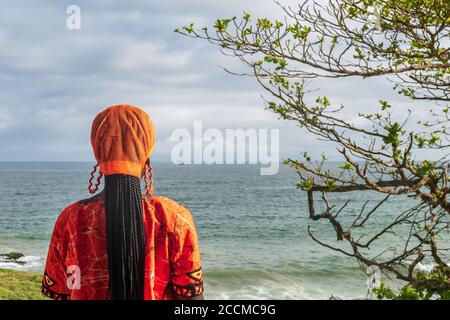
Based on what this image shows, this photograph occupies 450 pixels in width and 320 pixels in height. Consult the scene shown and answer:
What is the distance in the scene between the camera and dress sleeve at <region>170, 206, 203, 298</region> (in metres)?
2.68

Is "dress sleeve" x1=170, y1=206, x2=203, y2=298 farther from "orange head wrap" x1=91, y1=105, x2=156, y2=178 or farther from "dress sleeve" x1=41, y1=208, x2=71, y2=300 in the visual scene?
"dress sleeve" x1=41, y1=208, x2=71, y2=300

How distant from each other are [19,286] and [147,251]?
1975cm

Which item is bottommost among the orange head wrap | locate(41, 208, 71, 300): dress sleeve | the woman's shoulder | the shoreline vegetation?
the shoreline vegetation

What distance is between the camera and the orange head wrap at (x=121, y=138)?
2.56 m

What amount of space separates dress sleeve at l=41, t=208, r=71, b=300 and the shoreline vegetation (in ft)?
54.5

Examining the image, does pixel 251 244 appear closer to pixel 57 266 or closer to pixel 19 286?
pixel 19 286

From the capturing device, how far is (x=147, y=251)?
2646 millimetres

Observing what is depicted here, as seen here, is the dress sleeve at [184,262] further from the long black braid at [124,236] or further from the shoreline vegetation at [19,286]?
the shoreline vegetation at [19,286]

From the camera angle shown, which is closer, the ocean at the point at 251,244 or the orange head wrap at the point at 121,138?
the orange head wrap at the point at 121,138

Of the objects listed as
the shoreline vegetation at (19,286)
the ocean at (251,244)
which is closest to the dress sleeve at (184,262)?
the shoreline vegetation at (19,286)

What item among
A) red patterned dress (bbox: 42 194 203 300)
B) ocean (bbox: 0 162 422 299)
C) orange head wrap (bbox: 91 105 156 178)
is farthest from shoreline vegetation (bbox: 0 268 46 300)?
orange head wrap (bbox: 91 105 156 178)
